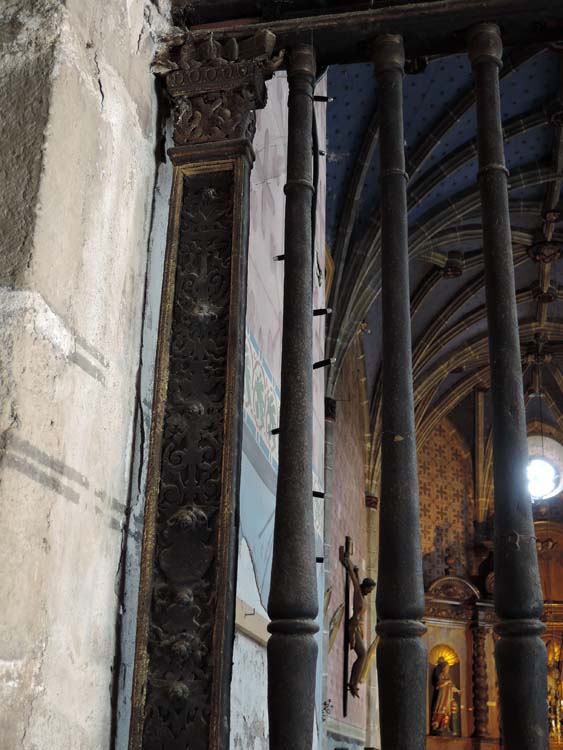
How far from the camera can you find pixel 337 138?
1084 centimetres

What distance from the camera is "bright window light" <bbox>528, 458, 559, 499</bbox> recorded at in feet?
63.4

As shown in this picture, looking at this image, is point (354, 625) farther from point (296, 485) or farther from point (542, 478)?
point (296, 485)

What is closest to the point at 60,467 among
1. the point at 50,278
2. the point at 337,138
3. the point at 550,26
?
the point at 50,278

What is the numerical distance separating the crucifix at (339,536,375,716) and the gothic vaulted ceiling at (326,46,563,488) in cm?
222

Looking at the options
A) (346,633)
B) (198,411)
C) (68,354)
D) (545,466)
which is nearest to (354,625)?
(346,633)

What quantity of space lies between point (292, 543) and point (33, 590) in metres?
0.67

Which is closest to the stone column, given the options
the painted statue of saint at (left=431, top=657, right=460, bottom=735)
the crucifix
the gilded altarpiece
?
the crucifix

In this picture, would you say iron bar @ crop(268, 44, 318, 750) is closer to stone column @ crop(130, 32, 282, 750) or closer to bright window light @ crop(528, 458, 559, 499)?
stone column @ crop(130, 32, 282, 750)

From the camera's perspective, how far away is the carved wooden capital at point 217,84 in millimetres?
2967

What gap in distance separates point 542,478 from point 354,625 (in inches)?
353

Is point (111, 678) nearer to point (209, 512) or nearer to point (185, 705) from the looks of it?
point (185, 705)

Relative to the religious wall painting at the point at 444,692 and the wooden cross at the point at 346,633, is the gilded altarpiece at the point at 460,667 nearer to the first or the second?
the religious wall painting at the point at 444,692

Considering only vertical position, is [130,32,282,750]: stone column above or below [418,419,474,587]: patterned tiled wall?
below

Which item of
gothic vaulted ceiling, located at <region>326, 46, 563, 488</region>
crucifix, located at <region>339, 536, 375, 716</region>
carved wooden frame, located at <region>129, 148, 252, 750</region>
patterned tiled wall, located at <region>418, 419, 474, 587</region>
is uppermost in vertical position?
gothic vaulted ceiling, located at <region>326, 46, 563, 488</region>
